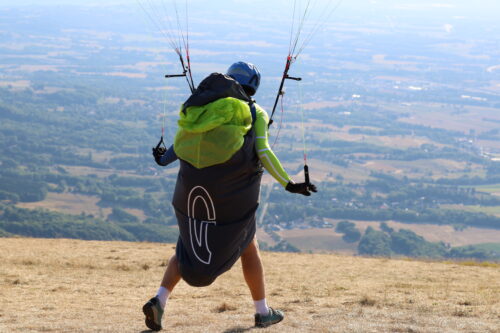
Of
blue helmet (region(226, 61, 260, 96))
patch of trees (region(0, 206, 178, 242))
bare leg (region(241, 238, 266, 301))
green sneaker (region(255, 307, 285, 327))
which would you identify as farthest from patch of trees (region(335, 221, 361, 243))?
blue helmet (region(226, 61, 260, 96))

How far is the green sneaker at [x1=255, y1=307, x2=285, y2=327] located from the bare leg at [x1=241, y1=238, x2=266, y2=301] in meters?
0.16

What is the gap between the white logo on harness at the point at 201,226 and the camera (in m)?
4.62

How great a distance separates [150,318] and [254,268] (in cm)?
84

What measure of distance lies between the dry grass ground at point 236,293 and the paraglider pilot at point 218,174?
2.66ft

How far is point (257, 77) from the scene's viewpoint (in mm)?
5008

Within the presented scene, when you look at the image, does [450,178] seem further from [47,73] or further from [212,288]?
[47,73]

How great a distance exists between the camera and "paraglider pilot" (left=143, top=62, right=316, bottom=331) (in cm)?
454

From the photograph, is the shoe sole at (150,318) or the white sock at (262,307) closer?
the shoe sole at (150,318)

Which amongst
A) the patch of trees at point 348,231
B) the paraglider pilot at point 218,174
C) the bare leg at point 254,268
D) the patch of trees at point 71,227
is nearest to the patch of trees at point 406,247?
the patch of trees at point 348,231

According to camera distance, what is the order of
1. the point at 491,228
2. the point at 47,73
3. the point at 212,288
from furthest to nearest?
1. the point at 47,73
2. the point at 491,228
3. the point at 212,288

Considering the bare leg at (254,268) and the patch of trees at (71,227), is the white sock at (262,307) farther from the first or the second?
the patch of trees at (71,227)

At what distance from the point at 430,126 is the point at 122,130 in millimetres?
54696

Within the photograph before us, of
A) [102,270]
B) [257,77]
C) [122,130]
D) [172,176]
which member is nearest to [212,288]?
[102,270]

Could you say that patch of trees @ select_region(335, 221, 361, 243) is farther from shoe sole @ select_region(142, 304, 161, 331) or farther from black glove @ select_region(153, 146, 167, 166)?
shoe sole @ select_region(142, 304, 161, 331)
